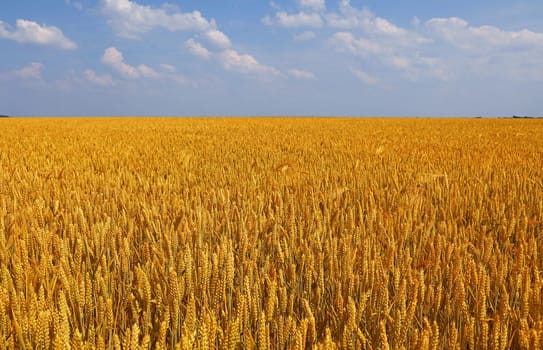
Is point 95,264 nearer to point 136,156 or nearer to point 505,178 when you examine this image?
point 505,178

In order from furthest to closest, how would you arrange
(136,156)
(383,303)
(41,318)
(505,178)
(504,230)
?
1. (136,156)
2. (505,178)
3. (504,230)
4. (383,303)
5. (41,318)

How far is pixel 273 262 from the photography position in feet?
6.50

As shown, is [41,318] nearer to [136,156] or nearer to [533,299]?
[533,299]

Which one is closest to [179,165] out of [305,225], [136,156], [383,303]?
[136,156]

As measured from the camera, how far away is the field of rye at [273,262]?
1.21 meters

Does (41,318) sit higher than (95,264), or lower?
higher

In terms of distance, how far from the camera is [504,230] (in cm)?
235

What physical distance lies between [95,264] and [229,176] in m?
2.22

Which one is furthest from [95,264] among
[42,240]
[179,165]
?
[179,165]

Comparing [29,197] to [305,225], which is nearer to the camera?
[305,225]

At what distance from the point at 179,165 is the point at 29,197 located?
6.30 feet

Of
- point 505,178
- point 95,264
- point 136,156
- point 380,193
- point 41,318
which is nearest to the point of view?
point 41,318

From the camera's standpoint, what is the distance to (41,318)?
1021mm

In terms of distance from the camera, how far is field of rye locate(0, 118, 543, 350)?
1213 mm
